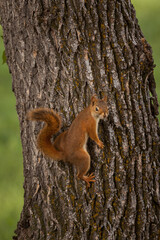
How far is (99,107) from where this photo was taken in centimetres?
229

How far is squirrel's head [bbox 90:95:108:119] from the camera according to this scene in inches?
90.6

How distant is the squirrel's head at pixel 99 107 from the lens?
2.30 meters

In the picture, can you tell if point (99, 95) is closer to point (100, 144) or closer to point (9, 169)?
point (100, 144)

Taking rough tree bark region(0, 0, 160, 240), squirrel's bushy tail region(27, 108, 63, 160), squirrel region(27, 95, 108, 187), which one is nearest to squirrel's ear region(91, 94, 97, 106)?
squirrel region(27, 95, 108, 187)

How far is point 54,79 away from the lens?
2.50 meters

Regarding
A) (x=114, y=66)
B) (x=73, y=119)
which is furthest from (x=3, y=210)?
(x=114, y=66)

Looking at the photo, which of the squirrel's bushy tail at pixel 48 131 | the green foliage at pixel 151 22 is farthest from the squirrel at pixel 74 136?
the green foliage at pixel 151 22

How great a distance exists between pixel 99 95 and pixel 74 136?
0.33 metres

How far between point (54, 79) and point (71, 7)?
499 mm

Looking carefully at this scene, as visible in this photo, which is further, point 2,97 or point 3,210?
point 2,97

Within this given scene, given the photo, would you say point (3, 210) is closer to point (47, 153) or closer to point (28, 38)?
point (47, 153)

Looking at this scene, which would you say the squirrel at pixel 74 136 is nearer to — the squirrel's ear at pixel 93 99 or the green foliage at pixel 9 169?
the squirrel's ear at pixel 93 99

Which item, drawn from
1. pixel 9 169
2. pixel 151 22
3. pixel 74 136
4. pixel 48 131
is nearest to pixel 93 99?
pixel 74 136

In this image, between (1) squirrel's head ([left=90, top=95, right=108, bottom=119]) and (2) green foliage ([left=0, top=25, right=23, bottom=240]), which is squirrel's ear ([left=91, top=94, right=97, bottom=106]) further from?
(2) green foliage ([left=0, top=25, right=23, bottom=240])
